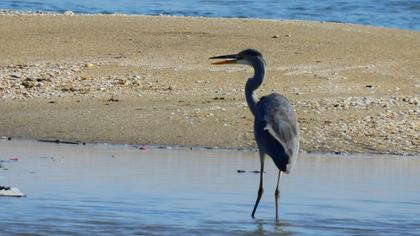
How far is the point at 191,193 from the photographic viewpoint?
1020 centimetres

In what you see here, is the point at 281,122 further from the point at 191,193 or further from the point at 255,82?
the point at 191,193

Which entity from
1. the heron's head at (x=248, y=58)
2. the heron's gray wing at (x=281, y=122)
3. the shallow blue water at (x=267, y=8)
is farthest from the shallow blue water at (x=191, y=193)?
the shallow blue water at (x=267, y=8)

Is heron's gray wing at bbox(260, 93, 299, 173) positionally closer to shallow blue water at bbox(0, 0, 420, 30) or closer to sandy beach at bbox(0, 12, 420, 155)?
sandy beach at bbox(0, 12, 420, 155)

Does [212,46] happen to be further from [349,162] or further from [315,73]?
[349,162]

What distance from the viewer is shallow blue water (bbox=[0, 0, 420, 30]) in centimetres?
3002

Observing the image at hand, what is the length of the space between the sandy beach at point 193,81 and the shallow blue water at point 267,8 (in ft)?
28.2

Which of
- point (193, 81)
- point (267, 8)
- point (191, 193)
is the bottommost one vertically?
point (191, 193)

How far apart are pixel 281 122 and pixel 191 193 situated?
39.6 inches

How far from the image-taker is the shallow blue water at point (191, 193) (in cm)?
895

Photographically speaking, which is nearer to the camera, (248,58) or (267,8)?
(248,58)

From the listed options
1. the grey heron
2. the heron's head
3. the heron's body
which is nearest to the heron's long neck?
the heron's head

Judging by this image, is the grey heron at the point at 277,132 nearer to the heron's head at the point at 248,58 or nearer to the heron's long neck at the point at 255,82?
the heron's long neck at the point at 255,82

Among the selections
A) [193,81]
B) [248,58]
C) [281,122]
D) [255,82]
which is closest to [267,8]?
[193,81]

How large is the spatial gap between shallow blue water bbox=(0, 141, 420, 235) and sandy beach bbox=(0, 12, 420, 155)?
29.7 inches
